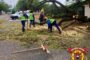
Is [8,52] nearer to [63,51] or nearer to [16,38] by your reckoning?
[63,51]

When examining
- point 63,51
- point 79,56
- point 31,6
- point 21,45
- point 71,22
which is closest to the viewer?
point 79,56

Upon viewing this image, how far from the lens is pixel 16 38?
Answer: 21.0 meters

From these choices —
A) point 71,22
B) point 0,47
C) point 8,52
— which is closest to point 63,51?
point 8,52

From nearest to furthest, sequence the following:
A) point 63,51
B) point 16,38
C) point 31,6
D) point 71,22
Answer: point 63,51, point 16,38, point 71,22, point 31,6

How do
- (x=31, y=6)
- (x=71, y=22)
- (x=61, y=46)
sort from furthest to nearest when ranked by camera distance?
(x=31, y=6) < (x=71, y=22) < (x=61, y=46)

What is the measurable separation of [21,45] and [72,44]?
3195mm

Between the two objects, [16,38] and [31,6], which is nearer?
[16,38]

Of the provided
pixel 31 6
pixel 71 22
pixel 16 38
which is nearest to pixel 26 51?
pixel 16 38

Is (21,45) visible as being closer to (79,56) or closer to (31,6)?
(79,56)

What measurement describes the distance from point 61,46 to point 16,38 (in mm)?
5309

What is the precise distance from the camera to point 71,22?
101 feet

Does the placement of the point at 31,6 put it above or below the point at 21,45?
above

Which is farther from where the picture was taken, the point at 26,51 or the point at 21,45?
the point at 21,45

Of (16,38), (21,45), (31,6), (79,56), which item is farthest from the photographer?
(31,6)
